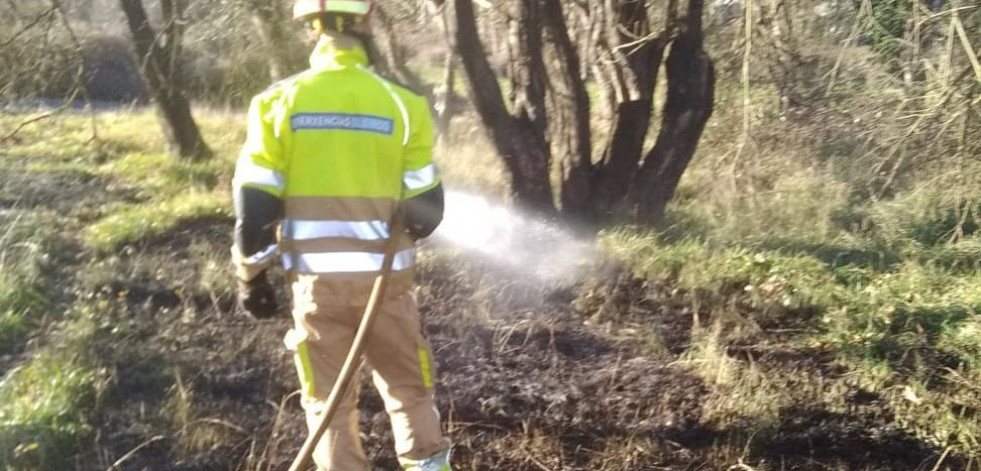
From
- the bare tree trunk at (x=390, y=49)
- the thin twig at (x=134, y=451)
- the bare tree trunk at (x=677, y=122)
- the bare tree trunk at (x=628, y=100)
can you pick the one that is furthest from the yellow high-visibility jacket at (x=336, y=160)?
the bare tree trunk at (x=390, y=49)

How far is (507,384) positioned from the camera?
15.4 feet

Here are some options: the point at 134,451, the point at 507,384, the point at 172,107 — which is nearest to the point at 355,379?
the point at 134,451

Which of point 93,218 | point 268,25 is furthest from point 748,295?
point 268,25

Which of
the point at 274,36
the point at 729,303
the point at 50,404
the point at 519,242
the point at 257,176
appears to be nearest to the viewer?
the point at 257,176

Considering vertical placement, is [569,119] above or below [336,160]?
below

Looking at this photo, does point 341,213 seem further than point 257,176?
Yes

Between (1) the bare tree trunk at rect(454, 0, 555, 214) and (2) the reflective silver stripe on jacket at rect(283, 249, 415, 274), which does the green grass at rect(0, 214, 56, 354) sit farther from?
(1) the bare tree trunk at rect(454, 0, 555, 214)

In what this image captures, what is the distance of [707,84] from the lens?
6406mm

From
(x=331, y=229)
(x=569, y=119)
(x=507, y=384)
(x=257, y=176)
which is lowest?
(x=507, y=384)

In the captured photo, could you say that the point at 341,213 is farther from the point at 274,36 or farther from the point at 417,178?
the point at 274,36

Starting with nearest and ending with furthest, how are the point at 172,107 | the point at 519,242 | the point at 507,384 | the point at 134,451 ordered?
the point at 134,451
the point at 507,384
the point at 519,242
the point at 172,107

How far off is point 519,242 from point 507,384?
1863mm

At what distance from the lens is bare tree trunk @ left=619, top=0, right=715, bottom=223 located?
6336mm

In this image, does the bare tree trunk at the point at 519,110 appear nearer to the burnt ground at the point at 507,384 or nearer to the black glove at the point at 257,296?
the burnt ground at the point at 507,384
